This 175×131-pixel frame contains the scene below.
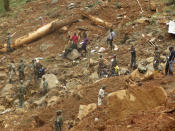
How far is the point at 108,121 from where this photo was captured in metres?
8.58

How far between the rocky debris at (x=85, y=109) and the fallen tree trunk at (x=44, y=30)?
9.45 metres

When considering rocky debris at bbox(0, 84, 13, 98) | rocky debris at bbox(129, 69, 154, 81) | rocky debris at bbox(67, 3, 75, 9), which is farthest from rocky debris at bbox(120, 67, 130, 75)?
rocky debris at bbox(67, 3, 75, 9)

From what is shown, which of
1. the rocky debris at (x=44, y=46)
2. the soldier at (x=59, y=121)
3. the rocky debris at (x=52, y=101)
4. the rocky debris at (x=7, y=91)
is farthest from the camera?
the rocky debris at (x=44, y=46)

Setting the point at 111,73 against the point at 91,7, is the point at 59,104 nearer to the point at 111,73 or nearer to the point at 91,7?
the point at 111,73

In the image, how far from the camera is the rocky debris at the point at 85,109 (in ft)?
33.3

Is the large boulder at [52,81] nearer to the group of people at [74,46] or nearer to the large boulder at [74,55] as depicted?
the large boulder at [74,55]

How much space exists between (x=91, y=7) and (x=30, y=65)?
6.93 meters

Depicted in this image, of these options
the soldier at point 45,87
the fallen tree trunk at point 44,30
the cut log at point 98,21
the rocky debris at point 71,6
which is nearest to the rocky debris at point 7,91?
the soldier at point 45,87

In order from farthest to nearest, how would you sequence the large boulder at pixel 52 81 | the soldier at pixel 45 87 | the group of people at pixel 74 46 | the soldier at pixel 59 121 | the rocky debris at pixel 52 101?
the group of people at pixel 74 46 < the large boulder at pixel 52 81 < the soldier at pixel 45 87 < the rocky debris at pixel 52 101 < the soldier at pixel 59 121

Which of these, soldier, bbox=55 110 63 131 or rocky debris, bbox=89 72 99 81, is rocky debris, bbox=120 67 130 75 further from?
soldier, bbox=55 110 63 131

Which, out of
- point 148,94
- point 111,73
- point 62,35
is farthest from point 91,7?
point 148,94

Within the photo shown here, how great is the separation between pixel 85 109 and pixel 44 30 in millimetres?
9975

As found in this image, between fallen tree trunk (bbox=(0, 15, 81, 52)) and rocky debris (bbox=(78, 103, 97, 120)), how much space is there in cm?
945

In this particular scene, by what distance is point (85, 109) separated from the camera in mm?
10320
